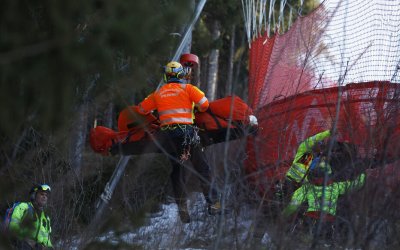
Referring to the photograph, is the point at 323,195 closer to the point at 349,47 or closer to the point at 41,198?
the point at 41,198

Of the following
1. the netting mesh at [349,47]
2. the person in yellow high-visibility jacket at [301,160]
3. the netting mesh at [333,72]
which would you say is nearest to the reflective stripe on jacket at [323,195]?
the person in yellow high-visibility jacket at [301,160]

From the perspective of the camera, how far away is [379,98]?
620 centimetres

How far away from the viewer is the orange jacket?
25.5 feet

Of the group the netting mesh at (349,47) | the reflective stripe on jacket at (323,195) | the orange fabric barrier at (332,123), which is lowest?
the reflective stripe on jacket at (323,195)

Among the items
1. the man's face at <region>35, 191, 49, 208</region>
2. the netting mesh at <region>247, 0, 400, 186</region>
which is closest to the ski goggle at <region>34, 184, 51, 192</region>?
the man's face at <region>35, 191, 49, 208</region>

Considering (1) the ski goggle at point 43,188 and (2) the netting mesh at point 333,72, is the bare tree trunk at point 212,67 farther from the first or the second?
(1) the ski goggle at point 43,188

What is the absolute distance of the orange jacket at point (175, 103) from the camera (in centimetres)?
779

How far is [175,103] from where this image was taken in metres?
7.79

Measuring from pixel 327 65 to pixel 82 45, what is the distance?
4.87 m

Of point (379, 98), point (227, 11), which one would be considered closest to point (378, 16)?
point (379, 98)

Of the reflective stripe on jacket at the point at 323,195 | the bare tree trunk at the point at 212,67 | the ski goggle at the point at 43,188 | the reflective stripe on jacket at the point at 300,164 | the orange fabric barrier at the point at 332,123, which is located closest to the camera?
the reflective stripe on jacket at the point at 323,195

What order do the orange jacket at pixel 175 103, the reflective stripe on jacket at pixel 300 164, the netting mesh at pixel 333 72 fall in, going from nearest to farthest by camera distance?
the netting mesh at pixel 333 72
the reflective stripe on jacket at pixel 300 164
the orange jacket at pixel 175 103

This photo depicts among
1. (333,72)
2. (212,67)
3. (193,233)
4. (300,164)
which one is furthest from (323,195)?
(212,67)

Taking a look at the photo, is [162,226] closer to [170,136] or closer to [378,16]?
[170,136]
